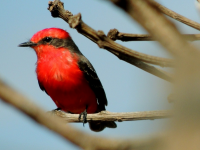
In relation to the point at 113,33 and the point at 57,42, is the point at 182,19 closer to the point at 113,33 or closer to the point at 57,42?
the point at 113,33

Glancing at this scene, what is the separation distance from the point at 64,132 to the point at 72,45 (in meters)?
7.06

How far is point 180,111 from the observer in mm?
744

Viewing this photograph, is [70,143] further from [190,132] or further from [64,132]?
[190,132]

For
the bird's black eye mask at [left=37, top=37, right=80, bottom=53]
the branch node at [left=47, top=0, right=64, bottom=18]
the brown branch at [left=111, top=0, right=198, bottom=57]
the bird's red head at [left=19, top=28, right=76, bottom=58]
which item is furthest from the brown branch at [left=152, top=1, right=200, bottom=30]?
the bird's black eye mask at [left=37, top=37, right=80, bottom=53]

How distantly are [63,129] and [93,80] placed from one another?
6547 millimetres

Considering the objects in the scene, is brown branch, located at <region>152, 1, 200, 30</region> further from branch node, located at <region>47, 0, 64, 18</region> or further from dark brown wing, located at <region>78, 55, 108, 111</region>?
dark brown wing, located at <region>78, 55, 108, 111</region>

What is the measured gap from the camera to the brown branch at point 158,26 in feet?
2.59

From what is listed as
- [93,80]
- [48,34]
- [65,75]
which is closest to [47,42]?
[48,34]

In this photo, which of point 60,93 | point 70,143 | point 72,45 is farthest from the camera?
point 72,45

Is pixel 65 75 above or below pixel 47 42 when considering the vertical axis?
below

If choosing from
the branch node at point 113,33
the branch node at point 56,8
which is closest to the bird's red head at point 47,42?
the branch node at point 56,8

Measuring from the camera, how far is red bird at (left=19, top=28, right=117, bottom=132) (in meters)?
6.96

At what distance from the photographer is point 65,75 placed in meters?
6.97

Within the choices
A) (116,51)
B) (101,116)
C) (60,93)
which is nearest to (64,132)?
(116,51)
